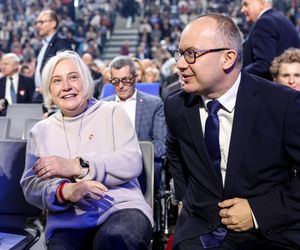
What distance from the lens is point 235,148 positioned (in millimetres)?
2139

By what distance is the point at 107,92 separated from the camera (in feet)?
17.7

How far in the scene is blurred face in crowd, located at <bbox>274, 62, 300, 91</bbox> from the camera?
3422 mm

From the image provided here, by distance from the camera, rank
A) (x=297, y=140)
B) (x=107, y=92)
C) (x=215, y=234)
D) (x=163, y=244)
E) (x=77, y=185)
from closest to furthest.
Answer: (x=297, y=140)
(x=215, y=234)
(x=77, y=185)
(x=163, y=244)
(x=107, y=92)

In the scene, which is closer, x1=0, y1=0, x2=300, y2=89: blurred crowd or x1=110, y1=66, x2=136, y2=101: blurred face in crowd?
x1=110, y1=66, x2=136, y2=101: blurred face in crowd

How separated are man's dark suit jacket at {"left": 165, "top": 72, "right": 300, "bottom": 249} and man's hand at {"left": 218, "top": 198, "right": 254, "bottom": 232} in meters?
0.03

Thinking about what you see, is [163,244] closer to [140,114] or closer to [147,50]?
[140,114]

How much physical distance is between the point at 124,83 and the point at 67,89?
1898 mm

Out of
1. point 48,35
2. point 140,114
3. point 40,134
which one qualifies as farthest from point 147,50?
point 40,134

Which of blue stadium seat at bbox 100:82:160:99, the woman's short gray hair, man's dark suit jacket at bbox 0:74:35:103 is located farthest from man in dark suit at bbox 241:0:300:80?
man's dark suit jacket at bbox 0:74:35:103

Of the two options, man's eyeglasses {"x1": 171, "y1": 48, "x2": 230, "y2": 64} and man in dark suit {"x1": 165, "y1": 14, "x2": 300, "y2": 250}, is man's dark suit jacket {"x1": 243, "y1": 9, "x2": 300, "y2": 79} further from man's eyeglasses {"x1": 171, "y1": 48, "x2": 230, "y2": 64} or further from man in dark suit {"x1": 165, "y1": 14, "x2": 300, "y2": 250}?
man's eyeglasses {"x1": 171, "y1": 48, "x2": 230, "y2": 64}

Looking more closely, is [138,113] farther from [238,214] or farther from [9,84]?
[9,84]

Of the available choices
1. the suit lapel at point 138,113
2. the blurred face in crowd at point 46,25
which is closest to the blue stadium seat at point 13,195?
the suit lapel at point 138,113

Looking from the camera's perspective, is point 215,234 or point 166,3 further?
point 166,3

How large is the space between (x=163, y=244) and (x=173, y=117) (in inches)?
59.3
